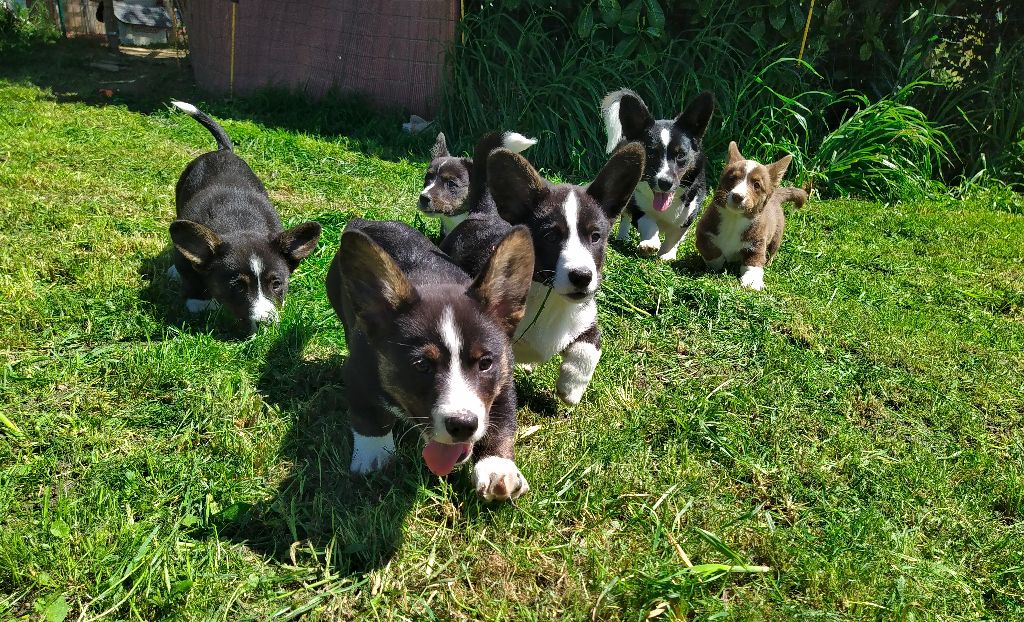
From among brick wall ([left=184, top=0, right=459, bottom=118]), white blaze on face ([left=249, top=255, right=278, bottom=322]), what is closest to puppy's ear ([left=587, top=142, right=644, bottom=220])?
white blaze on face ([left=249, top=255, right=278, bottom=322])

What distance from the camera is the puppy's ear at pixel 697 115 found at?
5.61 metres

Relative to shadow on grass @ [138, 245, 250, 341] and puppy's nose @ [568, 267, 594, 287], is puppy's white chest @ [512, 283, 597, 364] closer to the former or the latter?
puppy's nose @ [568, 267, 594, 287]

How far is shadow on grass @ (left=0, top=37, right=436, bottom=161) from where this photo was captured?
877 cm

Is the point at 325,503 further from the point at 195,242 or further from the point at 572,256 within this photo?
the point at 195,242

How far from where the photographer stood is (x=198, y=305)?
4176mm

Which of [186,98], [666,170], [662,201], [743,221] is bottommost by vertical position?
[186,98]

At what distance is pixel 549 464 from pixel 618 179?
1.47m

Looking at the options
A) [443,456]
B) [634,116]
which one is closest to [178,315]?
[443,456]

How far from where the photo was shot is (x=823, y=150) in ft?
24.9

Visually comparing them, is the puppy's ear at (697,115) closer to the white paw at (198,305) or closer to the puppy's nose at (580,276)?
the puppy's nose at (580,276)

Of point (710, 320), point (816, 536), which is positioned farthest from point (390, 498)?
point (710, 320)

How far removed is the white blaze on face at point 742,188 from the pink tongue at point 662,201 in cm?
55

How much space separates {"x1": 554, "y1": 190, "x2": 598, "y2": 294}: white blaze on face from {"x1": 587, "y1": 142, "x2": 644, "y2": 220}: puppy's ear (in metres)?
0.19

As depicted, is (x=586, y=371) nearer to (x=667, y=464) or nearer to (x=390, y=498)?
(x=667, y=464)
